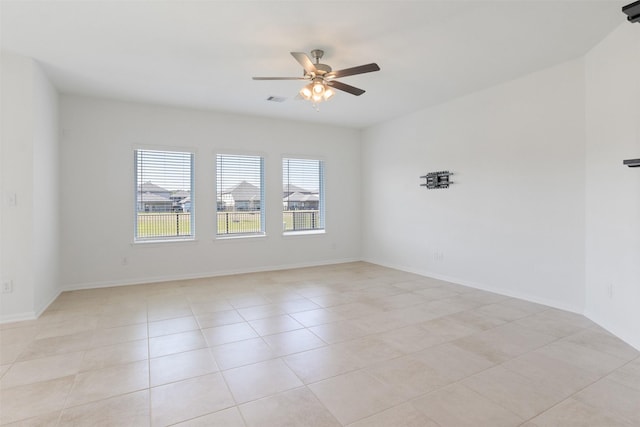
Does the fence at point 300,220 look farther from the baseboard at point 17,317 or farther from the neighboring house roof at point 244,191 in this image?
the baseboard at point 17,317

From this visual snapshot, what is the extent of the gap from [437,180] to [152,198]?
4676 mm

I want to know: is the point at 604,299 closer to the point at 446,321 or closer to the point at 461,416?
the point at 446,321

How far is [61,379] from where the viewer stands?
2.37 m

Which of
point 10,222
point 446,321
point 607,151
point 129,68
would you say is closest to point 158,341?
point 10,222

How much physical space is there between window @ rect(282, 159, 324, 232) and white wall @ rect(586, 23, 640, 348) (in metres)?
4.42

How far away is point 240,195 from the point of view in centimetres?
603

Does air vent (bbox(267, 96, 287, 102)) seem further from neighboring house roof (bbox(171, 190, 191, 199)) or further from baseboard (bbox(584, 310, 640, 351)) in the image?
baseboard (bbox(584, 310, 640, 351))

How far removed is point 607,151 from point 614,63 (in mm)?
830

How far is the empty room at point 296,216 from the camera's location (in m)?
2.28

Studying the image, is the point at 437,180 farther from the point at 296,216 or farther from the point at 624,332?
the point at 624,332

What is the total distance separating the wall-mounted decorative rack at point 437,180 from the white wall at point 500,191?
93 millimetres

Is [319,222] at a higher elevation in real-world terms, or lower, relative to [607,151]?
lower

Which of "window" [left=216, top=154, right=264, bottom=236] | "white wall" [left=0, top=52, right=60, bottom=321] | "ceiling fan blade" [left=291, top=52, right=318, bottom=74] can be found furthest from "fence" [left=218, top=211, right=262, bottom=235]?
"ceiling fan blade" [left=291, top=52, right=318, bottom=74]

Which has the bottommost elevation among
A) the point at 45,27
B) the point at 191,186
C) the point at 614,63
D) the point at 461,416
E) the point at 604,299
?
the point at 461,416
